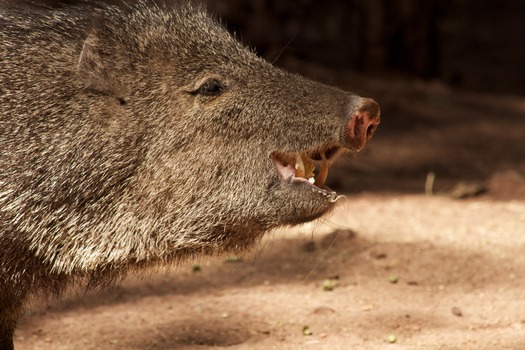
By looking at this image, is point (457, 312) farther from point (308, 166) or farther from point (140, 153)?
point (140, 153)

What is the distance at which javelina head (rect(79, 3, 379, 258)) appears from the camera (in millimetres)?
3262

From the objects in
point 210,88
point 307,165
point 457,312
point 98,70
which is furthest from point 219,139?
point 457,312

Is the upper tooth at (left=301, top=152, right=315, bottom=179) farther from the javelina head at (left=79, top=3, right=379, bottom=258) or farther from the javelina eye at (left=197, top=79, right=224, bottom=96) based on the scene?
the javelina eye at (left=197, top=79, right=224, bottom=96)

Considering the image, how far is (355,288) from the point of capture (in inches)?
183

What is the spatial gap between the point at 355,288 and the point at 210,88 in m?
1.64

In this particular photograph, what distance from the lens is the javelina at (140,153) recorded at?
3.23 m

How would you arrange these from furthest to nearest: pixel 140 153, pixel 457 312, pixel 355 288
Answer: pixel 355 288 < pixel 457 312 < pixel 140 153

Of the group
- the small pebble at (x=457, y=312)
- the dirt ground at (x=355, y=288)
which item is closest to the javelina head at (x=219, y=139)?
the dirt ground at (x=355, y=288)

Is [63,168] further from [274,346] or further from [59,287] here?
[274,346]

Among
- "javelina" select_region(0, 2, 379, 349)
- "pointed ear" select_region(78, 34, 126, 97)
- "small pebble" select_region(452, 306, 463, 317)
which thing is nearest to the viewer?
"javelina" select_region(0, 2, 379, 349)

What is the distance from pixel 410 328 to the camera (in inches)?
163

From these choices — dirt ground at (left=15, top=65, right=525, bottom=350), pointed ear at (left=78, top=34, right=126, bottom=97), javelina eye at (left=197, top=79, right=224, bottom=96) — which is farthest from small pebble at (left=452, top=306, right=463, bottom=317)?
pointed ear at (left=78, top=34, right=126, bottom=97)

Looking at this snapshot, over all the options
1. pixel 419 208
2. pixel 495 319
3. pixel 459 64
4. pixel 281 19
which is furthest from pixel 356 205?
pixel 459 64

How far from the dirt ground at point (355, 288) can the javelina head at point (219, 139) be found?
208 mm
